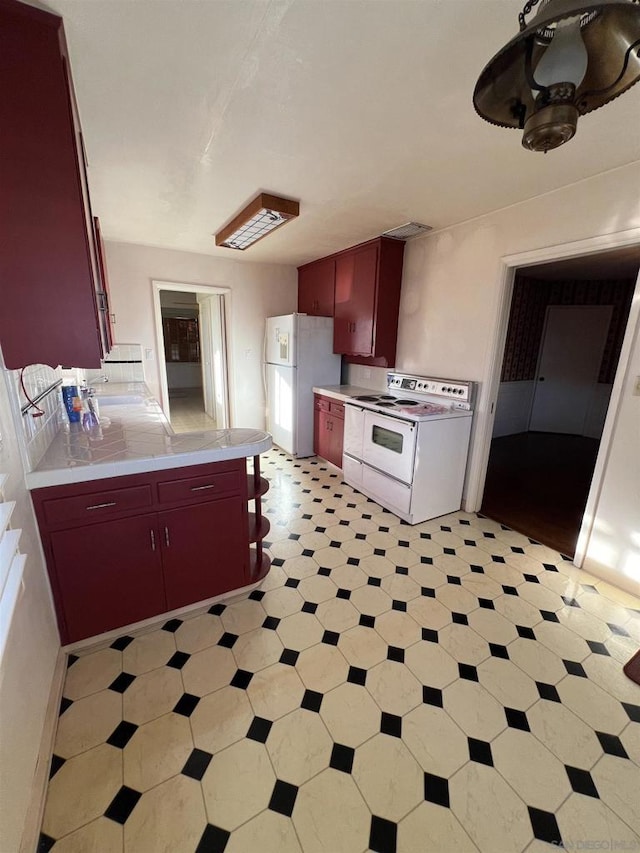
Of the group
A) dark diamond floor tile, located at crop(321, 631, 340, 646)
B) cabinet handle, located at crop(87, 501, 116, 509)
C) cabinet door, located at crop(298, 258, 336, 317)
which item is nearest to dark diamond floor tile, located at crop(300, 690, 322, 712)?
dark diamond floor tile, located at crop(321, 631, 340, 646)

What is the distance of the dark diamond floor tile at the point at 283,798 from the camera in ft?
3.68

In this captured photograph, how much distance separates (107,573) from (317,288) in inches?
150

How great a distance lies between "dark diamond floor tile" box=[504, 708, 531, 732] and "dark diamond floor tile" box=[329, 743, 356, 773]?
2.16 ft

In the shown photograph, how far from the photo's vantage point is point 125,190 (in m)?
2.41

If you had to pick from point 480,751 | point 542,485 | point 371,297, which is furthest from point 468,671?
point 371,297

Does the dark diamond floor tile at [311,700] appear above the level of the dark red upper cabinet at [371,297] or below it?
below

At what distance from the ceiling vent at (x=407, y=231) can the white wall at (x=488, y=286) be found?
0.11 metres

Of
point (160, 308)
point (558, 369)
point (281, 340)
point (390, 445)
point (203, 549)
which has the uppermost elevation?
point (160, 308)

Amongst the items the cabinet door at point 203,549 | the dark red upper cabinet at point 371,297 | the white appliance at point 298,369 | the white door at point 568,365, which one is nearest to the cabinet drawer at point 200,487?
the cabinet door at point 203,549

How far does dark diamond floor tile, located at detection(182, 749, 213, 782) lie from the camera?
1.21 m

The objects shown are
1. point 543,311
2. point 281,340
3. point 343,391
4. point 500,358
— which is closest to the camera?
point 500,358

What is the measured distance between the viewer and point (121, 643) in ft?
5.67

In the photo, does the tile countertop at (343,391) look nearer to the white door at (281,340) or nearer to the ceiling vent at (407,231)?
the white door at (281,340)

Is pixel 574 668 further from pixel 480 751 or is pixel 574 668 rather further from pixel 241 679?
pixel 241 679
